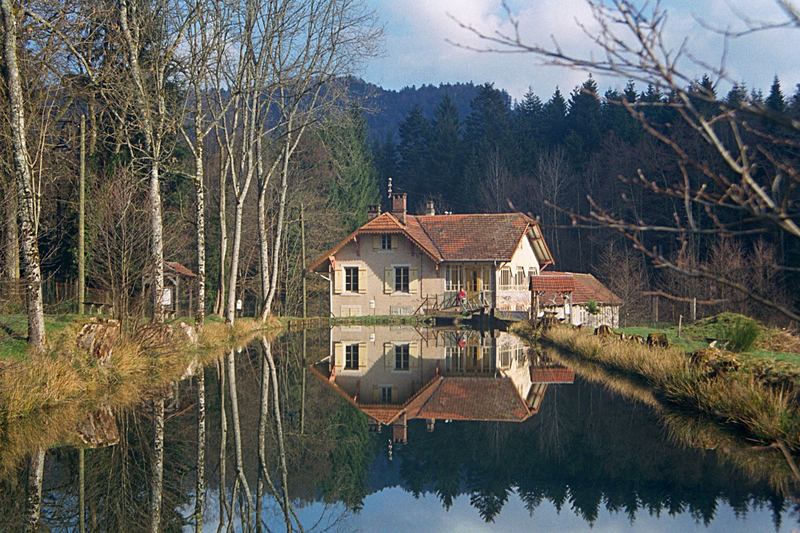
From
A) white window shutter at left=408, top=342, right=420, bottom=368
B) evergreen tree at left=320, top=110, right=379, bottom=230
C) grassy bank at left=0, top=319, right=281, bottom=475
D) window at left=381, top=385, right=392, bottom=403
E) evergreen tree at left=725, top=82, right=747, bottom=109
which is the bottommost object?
window at left=381, top=385, right=392, bottom=403

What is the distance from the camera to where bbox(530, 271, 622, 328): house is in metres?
33.5

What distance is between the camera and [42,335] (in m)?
15.4

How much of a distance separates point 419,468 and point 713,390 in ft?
15.8

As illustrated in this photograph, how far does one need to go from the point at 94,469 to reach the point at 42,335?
6.81 metres

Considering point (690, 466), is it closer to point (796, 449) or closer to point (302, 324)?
point (796, 449)

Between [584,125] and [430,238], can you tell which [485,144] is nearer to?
[584,125]

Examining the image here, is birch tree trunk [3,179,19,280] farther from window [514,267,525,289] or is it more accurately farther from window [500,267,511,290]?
window [514,267,525,289]

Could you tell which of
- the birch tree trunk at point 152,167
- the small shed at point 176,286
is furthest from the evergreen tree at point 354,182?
the birch tree trunk at point 152,167

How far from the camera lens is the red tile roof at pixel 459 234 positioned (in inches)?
1745

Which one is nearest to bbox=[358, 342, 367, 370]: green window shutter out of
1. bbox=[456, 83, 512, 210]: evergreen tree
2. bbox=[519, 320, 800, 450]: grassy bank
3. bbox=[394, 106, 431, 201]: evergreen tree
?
bbox=[519, 320, 800, 450]: grassy bank

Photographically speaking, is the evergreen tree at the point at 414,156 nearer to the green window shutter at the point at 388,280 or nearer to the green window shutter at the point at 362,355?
the green window shutter at the point at 388,280

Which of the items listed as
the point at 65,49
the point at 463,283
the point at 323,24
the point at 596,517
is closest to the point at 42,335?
the point at 65,49

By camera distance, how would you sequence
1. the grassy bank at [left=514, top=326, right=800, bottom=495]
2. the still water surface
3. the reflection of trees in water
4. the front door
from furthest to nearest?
the front door
the grassy bank at [left=514, top=326, right=800, bottom=495]
the reflection of trees in water
the still water surface

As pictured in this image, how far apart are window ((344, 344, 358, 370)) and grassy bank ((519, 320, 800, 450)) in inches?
228
